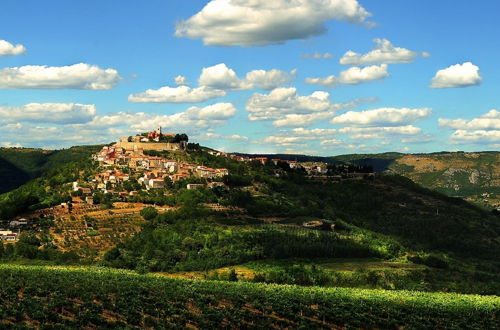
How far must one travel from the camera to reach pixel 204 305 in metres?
53.1

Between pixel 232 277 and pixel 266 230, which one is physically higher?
pixel 266 230

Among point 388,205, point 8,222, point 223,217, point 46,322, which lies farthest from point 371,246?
point 46,322

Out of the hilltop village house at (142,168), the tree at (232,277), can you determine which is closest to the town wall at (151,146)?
the hilltop village house at (142,168)

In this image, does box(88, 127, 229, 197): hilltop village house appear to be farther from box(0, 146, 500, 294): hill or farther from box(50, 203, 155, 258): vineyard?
box(50, 203, 155, 258): vineyard

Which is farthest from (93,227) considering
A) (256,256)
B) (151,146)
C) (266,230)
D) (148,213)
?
(151,146)

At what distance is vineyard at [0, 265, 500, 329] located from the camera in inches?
1811

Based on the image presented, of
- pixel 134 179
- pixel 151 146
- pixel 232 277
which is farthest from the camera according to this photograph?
pixel 151 146

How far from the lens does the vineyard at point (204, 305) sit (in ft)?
151

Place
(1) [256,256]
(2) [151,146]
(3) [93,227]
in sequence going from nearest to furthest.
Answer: (1) [256,256]
(3) [93,227]
(2) [151,146]

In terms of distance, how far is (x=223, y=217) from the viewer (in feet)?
344

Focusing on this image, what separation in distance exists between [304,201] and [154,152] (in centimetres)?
3984

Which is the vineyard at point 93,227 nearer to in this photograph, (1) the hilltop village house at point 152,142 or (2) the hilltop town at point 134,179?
(2) the hilltop town at point 134,179

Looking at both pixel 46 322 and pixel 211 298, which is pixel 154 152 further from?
pixel 46 322

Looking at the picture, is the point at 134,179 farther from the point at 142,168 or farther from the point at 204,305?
the point at 204,305
